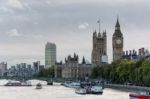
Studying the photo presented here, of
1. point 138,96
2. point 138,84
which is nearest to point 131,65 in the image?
point 138,84

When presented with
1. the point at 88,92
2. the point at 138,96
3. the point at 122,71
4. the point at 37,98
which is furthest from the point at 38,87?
the point at 138,96

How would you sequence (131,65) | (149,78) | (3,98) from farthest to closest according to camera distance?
(131,65) → (149,78) → (3,98)

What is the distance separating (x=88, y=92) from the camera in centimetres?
13988

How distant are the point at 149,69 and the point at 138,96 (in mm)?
56284

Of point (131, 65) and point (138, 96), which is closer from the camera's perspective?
point (138, 96)

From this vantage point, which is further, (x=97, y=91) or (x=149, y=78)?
(x=149, y=78)

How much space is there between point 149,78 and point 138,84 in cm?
1171

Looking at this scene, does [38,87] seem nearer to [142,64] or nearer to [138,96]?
[142,64]

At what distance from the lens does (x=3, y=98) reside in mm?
114562

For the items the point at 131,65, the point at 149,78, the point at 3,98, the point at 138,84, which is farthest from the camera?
the point at 131,65

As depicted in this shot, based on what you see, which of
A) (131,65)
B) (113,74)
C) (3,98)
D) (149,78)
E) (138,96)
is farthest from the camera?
(113,74)

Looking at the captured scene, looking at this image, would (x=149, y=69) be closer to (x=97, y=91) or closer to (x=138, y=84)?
(x=138, y=84)

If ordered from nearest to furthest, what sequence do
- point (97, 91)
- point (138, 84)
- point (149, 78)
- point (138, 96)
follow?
point (138, 96)
point (97, 91)
point (149, 78)
point (138, 84)

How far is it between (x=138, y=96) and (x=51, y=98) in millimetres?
25909
